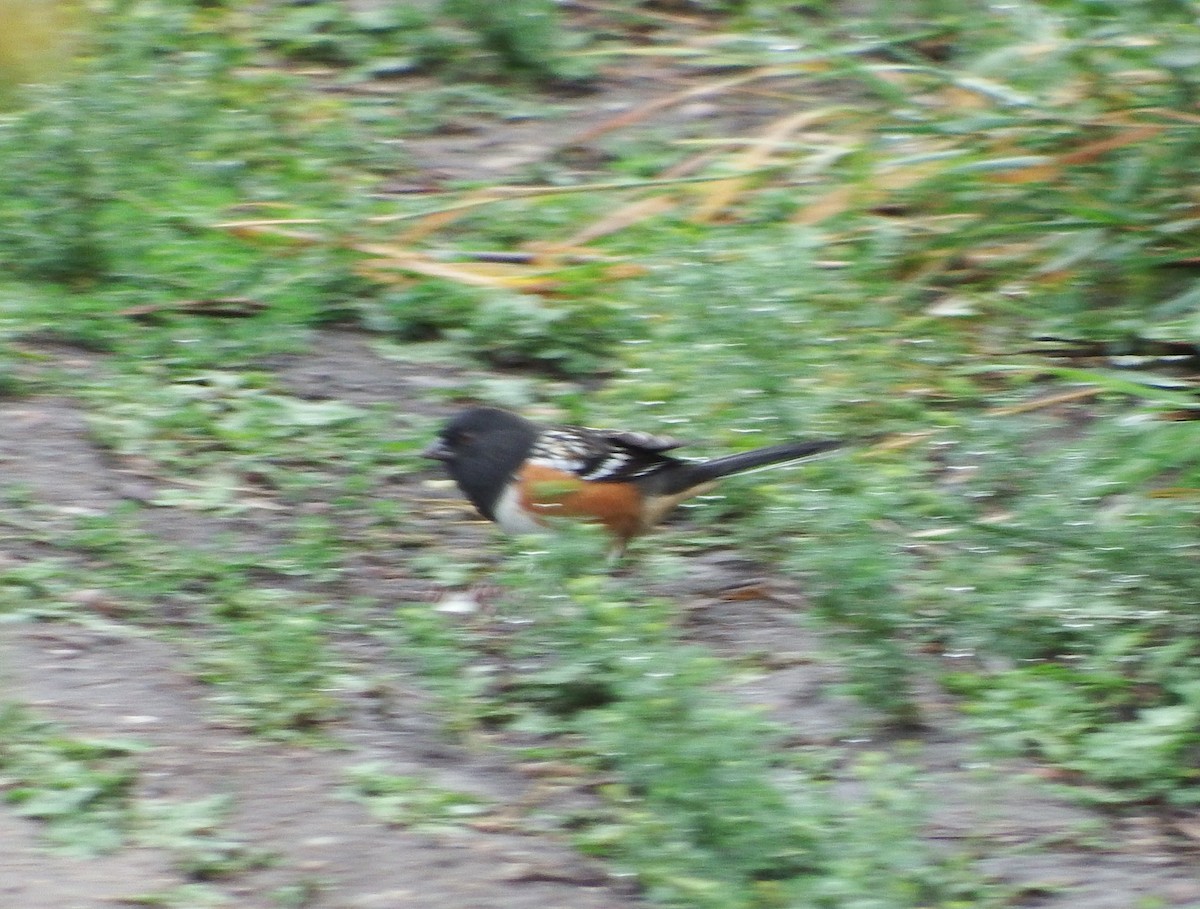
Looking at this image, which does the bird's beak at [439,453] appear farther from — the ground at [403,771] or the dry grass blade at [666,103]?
A: the dry grass blade at [666,103]

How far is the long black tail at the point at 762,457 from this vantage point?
5070mm

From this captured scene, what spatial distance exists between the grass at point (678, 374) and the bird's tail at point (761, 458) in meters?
0.09

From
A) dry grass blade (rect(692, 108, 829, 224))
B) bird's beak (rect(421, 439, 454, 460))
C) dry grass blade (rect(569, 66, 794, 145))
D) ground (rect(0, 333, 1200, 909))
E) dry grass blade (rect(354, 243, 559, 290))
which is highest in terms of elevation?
dry grass blade (rect(569, 66, 794, 145))

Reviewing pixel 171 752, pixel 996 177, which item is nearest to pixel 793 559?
pixel 171 752

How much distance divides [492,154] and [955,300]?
2.69m

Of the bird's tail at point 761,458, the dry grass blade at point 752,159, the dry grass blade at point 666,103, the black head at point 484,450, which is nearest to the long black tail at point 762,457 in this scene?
the bird's tail at point 761,458

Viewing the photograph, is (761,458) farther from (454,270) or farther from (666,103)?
(666,103)

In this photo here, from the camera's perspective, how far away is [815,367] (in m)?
5.54

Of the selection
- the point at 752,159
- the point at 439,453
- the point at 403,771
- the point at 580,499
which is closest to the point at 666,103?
the point at 752,159

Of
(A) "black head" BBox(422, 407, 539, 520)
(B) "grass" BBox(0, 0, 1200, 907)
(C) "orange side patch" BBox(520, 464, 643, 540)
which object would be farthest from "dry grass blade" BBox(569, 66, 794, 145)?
(C) "orange side patch" BBox(520, 464, 643, 540)

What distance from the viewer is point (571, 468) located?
16.7ft

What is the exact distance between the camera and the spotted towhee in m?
5.04

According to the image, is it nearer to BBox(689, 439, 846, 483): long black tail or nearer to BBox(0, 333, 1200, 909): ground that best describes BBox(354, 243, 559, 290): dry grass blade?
BBox(689, 439, 846, 483): long black tail

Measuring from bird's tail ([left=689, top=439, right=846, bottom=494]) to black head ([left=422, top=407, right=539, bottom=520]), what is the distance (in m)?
0.51
